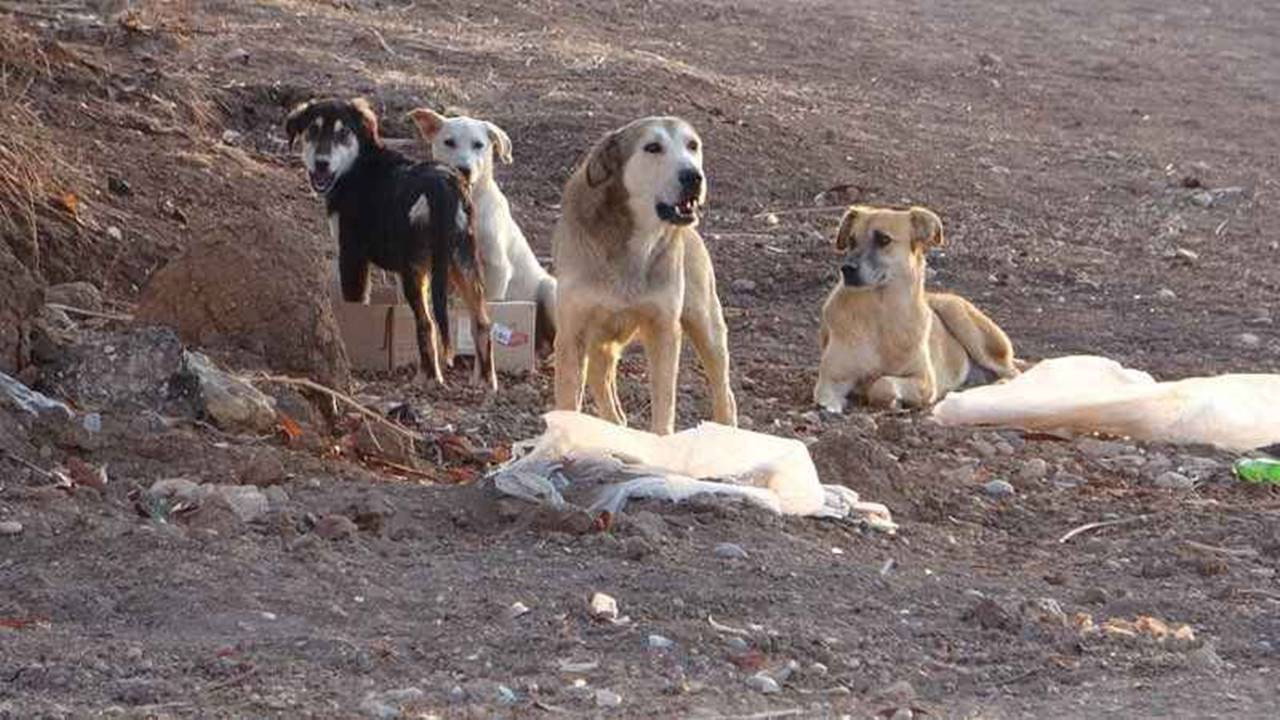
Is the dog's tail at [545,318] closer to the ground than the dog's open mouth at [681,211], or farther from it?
closer to the ground

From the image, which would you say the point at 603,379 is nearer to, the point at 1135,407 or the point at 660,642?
the point at 1135,407

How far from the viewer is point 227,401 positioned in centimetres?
809

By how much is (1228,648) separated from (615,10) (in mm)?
13995

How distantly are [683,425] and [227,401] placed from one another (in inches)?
93.6

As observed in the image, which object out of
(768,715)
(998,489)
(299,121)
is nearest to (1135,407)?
(998,489)

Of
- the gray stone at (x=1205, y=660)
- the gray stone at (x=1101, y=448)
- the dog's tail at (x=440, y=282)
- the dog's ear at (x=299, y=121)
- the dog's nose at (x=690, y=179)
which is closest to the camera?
the gray stone at (x=1205, y=660)

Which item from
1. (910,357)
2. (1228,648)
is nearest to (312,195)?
(910,357)

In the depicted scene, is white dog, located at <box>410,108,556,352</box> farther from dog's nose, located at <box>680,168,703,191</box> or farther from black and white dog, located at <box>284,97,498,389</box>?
dog's nose, located at <box>680,168,703,191</box>

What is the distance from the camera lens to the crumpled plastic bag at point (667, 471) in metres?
7.66

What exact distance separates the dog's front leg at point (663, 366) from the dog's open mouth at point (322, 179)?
2325 mm

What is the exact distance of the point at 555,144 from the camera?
14656 millimetres

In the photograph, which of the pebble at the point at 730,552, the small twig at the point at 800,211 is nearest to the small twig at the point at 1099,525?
the pebble at the point at 730,552

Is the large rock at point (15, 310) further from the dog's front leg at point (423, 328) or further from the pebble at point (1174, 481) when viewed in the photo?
the pebble at point (1174, 481)

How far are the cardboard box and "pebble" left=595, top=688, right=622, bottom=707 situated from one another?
465cm
